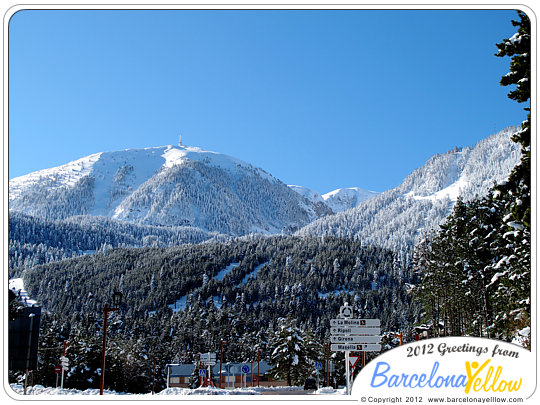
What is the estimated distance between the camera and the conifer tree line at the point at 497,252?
46.4ft

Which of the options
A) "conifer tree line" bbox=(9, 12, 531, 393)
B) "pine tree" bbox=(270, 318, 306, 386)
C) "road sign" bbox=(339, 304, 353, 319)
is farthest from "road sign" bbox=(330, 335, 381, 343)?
"pine tree" bbox=(270, 318, 306, 386)

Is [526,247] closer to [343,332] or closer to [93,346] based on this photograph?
[343,332]

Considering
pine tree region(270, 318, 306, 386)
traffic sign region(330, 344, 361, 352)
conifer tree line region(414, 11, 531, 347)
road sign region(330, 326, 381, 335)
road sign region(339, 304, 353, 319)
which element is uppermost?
conifer tree line region(414, 11, 531, 347)

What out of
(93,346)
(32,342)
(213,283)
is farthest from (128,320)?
(32,342)

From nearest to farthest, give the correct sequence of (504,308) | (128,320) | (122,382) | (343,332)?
(343,332) < (504,308) < (122,382) < (128,320)

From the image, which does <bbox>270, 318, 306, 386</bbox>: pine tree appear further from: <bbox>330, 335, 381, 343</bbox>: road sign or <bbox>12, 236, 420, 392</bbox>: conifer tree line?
<bbox>330, 335, 381, 343</bbox>: road sign

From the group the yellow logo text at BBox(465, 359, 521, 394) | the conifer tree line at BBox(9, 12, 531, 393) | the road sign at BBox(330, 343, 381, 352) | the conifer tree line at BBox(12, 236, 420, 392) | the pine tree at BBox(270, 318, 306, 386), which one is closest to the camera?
the yellow logo text at BBox(465, 359, 521, 394)

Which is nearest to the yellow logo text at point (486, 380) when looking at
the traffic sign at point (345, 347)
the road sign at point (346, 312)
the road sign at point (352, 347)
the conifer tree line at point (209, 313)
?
the road sign at point (352, 347)

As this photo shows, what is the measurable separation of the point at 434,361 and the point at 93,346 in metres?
47.3

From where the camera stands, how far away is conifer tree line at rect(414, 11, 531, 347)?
14148mm

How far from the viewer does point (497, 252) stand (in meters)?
28.8

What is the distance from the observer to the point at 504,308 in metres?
24.0

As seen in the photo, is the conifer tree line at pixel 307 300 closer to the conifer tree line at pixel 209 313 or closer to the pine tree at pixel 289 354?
the pine tree at pixel 289 354
